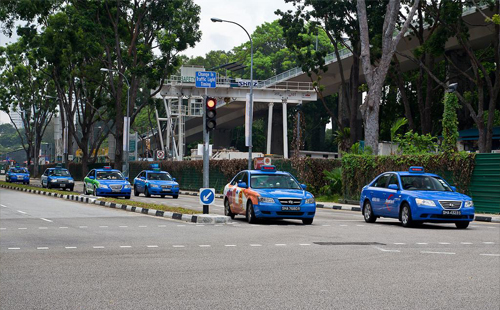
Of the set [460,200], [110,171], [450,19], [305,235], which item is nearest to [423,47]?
[450,19]

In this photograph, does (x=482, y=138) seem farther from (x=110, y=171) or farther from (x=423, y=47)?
(x=110, y=171)

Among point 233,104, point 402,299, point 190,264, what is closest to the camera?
point 402,299

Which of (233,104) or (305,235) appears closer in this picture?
(305,235)

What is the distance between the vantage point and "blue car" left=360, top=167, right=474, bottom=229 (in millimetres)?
18781

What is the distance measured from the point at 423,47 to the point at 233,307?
3322 cm

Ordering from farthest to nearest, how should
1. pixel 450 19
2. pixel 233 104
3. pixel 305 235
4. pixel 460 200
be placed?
pixel 233 104 < pixel 450 19 < pixel 460 200 < pixel 305 235

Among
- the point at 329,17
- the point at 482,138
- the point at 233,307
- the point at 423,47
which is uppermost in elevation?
the point at 329,17

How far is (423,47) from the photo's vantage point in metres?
38.7

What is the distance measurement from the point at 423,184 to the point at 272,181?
4.27m

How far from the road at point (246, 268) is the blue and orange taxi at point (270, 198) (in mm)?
1158

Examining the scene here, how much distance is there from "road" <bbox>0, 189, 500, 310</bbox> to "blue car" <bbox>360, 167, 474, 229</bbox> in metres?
0.68

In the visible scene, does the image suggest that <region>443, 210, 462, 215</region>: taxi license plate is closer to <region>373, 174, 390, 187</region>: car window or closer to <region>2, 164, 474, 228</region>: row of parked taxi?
<region>2, 164, 474, 228</region>: row of parked taxi

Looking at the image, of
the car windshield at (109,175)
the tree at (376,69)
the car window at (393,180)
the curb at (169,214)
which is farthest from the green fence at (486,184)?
Answer: the car windshield at (109,175)

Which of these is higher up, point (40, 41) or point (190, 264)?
point (40, 41)
